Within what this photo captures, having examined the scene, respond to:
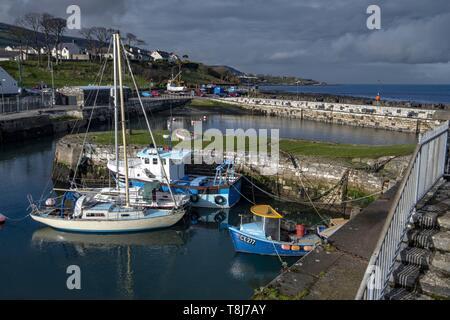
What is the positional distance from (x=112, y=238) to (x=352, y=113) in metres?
51.5

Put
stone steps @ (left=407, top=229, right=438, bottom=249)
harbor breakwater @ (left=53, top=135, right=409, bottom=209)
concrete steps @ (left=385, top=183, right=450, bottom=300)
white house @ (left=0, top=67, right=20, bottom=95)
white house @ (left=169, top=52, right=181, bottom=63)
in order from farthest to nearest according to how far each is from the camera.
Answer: white house @ (left=169, top=52, right=181, bottom=63) < white house @ (left=0, top=67, right=20, bottom=95) < harbor breakwater @ (left=53, top=135, right=409, bottom=209) < stone steps @ (left=407, top=229, right=438, bottom=249) < concrete steps @ (left=385, top=183, right=450, bottom=300)

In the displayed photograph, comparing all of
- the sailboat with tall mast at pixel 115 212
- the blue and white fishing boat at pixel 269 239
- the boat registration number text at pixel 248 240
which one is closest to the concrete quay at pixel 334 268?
the blue and white fishing boat at pixel 269 239

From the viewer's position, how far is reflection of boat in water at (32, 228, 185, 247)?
60.7ft

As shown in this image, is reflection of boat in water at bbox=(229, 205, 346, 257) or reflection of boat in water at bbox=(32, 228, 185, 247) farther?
reflection of boat in water at bbox=(32, 228, 185, 247)

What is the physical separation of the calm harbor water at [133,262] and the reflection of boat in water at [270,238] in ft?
1.45

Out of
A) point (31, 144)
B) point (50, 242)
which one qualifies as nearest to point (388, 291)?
point (50, 242)

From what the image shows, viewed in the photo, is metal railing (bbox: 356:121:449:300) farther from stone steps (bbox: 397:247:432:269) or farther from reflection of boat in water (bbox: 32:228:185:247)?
reflection of boat in water (bbox: 32:228:185:247)

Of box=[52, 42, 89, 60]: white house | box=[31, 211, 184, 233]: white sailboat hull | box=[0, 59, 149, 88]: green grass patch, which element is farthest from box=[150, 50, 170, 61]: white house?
box=[31, 211, 184, 233]: white sailboat hull

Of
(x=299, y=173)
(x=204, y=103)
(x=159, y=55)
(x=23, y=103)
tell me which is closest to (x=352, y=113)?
(x=204, y=103)

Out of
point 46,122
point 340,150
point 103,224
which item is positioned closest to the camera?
point 103,224

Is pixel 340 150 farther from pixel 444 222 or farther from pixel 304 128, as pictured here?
pixel 304 128

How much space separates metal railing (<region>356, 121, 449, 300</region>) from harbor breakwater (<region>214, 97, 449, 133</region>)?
4045cm

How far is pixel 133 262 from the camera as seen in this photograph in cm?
1658

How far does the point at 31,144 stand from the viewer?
1642 inches
